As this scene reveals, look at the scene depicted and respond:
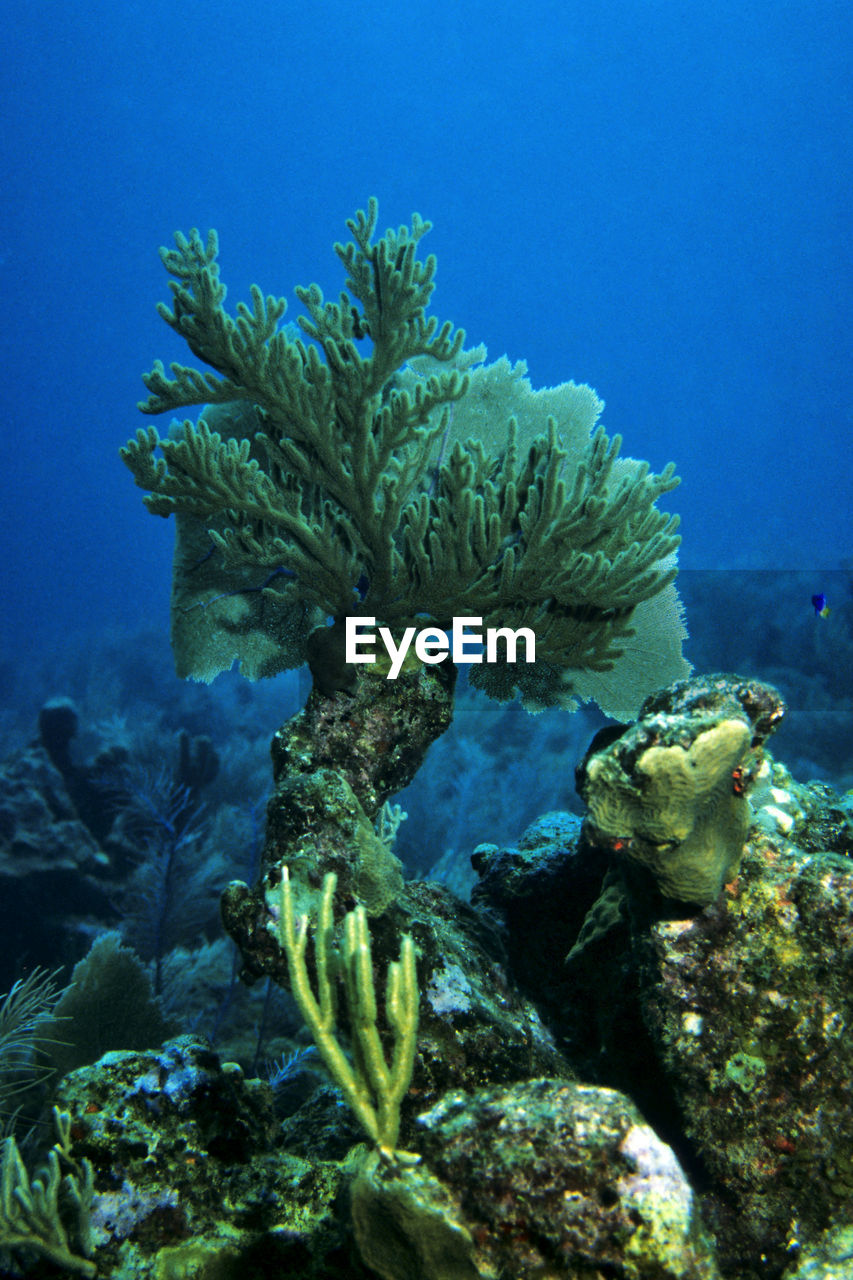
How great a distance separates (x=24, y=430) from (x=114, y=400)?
20.4 m

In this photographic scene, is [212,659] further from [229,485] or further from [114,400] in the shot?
[114,400]

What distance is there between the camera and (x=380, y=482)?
3.38 meters

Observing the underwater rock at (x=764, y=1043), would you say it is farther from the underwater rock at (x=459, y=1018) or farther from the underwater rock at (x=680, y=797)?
the underwater rock at (x=459, y=1018)

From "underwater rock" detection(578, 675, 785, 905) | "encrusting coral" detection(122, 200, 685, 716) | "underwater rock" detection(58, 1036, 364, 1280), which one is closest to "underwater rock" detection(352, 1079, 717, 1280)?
"underwater rock" detection(58, 1036, 364, 1280)

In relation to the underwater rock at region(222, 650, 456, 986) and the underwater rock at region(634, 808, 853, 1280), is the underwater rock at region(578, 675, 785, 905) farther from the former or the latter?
the underwater rock at region(222, 650, 456, 986)

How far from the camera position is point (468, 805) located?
12.8 metres

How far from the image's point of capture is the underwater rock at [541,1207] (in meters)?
1.54

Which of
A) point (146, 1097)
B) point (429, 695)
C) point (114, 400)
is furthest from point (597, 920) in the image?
point (114, 400)

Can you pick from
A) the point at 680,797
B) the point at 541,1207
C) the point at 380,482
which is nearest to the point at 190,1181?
the point at 541,1207

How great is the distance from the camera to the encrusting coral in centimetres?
313

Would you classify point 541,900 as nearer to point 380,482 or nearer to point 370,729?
point 370,729

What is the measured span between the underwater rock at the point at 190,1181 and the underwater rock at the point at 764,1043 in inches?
50.5

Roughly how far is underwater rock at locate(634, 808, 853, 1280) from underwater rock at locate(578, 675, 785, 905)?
0.22 m

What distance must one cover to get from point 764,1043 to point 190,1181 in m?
2.12
